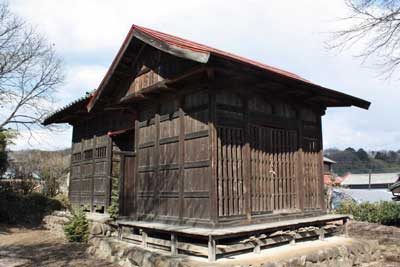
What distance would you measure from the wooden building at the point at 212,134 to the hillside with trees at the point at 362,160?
66.1m

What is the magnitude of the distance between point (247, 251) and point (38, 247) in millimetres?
6869

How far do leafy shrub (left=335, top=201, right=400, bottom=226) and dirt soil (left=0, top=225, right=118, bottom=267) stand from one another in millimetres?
10882

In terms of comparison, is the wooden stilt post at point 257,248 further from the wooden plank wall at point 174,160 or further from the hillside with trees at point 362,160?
the hillside with trees at point 362,160

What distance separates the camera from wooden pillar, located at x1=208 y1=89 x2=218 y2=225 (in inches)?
280

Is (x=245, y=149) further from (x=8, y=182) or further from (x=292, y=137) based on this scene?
(x=8, y=182)

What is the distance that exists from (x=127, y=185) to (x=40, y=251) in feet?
10.4

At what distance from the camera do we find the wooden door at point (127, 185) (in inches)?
383

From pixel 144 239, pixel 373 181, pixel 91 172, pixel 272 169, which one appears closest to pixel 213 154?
pixel 272 169

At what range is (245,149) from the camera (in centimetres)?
796

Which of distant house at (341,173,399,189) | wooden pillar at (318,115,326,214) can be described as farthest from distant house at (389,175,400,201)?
distant house at (341,173,399,189)

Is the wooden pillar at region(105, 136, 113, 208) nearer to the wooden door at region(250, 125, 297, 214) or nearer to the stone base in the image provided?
the stone base

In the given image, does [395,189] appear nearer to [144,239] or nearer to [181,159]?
[181,159]

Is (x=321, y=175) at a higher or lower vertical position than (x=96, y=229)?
higher

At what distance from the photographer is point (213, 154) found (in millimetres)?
7289
